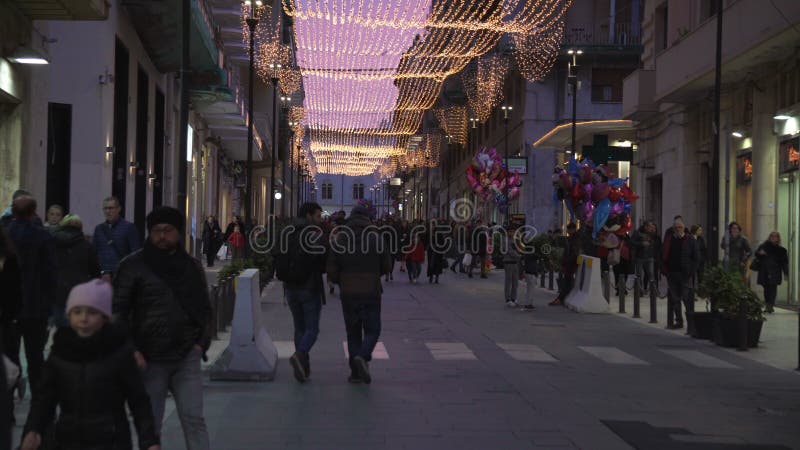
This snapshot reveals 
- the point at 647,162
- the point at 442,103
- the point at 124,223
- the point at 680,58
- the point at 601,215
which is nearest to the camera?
the point at 124,223

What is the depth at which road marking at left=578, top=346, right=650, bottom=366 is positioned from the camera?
13883mm

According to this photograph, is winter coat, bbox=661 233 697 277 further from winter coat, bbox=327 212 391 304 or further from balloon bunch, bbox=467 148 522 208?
balloon bunch, bbox=467 148 522 208

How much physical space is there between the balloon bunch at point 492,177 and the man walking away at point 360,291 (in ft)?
114

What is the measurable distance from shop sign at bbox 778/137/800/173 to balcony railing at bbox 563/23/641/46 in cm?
2879

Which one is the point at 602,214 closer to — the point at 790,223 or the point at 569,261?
the point at 569,261

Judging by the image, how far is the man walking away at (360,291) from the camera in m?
11.2

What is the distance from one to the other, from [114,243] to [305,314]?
2.60m

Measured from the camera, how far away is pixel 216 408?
31.5 ft

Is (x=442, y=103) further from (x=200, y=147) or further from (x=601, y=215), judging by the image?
(x=601, y=215)

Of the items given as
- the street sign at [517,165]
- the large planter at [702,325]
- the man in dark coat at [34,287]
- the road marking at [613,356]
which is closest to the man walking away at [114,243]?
the man in dark coat at [34,287]

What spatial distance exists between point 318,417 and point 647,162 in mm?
27287

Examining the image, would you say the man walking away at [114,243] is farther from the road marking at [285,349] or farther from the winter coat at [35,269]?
the winter coat at [35,269]

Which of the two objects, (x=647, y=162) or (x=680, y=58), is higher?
(x=680, y=58)

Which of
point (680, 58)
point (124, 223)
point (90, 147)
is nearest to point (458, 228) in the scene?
point (680, 58)
